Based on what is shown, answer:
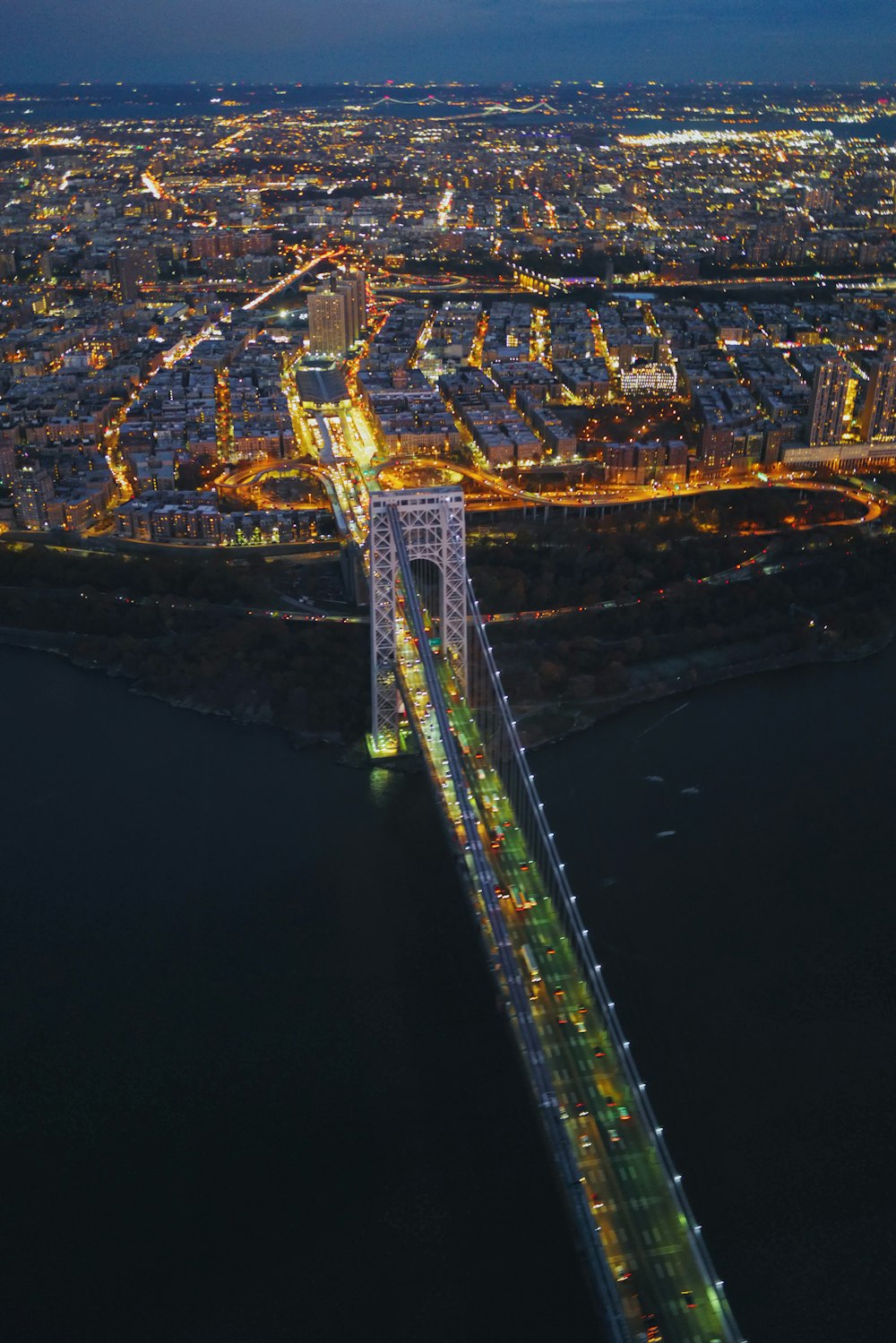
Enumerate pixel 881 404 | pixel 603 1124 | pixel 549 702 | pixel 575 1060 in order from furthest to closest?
pixel 881 404
pixel 549 702
pixel 575 1060
pixel 603 1124

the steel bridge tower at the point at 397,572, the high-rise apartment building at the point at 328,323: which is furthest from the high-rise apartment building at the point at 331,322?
the steel bridge tower at the point at 397,572

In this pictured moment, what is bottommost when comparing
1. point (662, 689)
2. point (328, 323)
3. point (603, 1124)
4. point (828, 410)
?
point (662, 689)

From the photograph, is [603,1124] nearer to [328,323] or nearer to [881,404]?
[881,404]

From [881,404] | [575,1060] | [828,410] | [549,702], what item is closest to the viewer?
[575,1060]

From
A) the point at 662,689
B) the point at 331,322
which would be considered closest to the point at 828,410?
the point at 662,689

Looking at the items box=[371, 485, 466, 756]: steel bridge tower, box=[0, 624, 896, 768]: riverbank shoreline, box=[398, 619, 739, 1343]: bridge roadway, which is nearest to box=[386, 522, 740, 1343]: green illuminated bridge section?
box=[398, 619, 739, 1343]: bridge roadway

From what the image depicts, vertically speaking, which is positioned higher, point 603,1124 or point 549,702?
point 603,1124

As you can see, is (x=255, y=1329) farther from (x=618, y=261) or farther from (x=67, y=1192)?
(x=618, y=261)

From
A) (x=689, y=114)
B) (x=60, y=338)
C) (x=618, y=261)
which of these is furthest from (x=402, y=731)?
(x=689, y=114)
